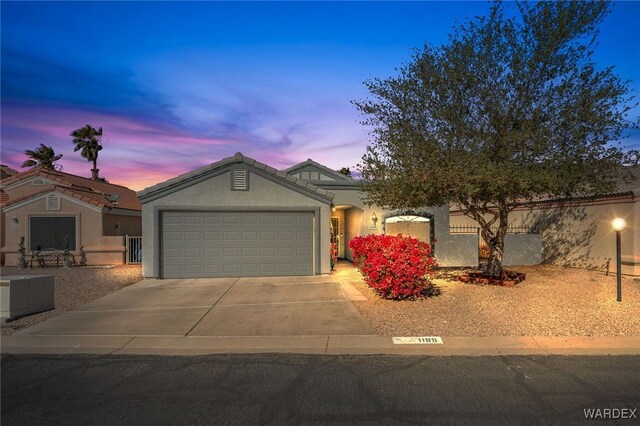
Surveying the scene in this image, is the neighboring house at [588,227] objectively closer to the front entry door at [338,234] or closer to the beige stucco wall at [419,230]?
the beige stucco wall at [419,230]

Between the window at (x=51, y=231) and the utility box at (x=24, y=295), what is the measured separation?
9.66m

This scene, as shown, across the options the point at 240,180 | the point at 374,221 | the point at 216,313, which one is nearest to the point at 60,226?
the point at 240,180

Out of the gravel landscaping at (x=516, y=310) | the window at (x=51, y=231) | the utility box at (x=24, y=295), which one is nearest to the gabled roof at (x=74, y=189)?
the window at (x=51, y=231)

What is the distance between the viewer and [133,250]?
18797mm

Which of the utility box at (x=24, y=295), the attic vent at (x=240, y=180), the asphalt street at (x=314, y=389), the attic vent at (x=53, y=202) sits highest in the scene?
the attic vent at (x=240, y=180)

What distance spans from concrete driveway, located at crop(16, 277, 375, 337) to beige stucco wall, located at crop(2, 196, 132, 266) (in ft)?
20.9

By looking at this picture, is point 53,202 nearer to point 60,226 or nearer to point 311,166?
point 60,226

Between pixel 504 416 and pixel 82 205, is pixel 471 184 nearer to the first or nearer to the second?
pixel 504 416

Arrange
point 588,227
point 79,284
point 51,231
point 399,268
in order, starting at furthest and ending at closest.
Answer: point 51,231 → point 588,227 → point 79,284 → point 399,268

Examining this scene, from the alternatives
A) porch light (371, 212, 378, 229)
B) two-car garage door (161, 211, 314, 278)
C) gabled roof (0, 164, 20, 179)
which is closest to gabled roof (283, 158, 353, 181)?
porch light (371, 212, 378, 229)

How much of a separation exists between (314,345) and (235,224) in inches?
335

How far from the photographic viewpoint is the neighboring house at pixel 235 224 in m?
14.2

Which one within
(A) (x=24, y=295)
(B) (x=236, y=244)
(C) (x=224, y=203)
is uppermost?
(C) (x=224, y=203)

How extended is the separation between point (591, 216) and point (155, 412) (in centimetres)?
1607
